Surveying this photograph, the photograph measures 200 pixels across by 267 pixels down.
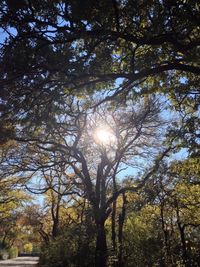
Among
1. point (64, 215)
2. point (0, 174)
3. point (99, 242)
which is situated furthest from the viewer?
point (64, 215)

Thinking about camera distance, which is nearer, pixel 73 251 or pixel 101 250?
pixel 101 250

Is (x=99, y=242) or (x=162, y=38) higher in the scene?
(x=162, y=38)

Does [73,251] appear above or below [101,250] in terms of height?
above

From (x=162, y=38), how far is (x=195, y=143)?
3.57m

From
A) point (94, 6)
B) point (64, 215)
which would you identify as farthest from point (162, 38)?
point (64, 215)

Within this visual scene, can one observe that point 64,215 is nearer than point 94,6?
No

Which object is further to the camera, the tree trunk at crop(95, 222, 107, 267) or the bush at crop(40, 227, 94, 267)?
the bush at crop(40, 227, 94, 267)

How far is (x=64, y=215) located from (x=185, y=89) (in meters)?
32.7

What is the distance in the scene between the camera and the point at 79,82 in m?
8.18

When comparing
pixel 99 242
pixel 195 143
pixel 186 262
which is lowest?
pixel 186 262

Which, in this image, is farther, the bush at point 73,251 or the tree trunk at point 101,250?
the bush at point 73,251

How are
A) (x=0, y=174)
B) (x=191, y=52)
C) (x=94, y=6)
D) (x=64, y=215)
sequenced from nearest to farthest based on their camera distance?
(x=94, y=6), (x=191, y=52), (x=0, y=174), (x=64, y=215)

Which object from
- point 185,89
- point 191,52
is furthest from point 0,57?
point 185,89

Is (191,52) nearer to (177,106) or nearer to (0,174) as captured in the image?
(177,106)
